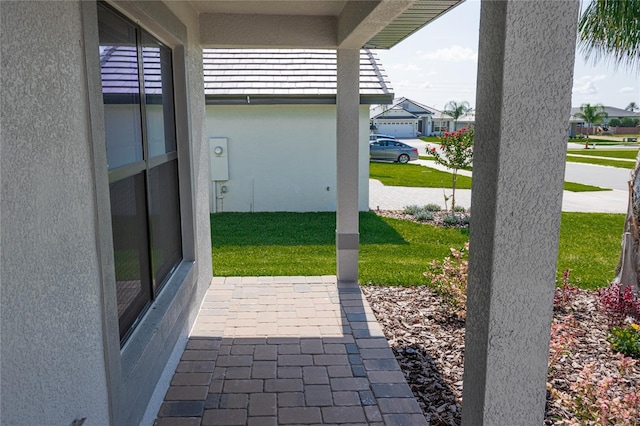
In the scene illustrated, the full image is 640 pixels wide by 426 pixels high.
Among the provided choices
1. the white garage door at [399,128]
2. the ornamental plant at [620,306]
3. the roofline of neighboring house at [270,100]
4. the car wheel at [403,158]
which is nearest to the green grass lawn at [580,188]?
the roofline of neighboring house at [270,100]

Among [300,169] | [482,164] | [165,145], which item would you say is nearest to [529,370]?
[482,164]

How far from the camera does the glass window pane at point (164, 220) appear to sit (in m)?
4.33

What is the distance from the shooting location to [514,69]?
2.12 meters

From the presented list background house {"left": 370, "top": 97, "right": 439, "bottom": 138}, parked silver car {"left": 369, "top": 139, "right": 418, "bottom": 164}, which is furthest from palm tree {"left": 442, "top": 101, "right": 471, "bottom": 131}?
parked silver car {"left": 369, "top": 139, "right": 418, "bottom": 164}

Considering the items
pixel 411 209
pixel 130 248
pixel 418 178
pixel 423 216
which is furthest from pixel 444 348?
pixel 418 178

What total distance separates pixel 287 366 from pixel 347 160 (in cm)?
308

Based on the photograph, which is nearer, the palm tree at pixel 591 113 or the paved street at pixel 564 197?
the paved street at pixel 564 197

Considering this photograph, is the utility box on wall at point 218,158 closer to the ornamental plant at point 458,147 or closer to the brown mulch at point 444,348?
the ornamental plant at point 458,147

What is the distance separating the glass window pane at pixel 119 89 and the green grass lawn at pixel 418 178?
16.0 m

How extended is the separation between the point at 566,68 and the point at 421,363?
3.44m

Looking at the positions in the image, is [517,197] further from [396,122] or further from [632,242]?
[396,122]

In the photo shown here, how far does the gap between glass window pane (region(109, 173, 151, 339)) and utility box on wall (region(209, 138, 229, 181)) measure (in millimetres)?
9503

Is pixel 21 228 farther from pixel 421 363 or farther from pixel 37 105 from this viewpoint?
pixel 421 363

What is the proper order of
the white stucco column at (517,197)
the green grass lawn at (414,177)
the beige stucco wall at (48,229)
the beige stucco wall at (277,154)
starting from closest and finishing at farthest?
the beige stucco wall at (48,229) → the white stucco column at (517,197) → the beige stucco wall at (277,154) → the green grass lawn at (414,177)
